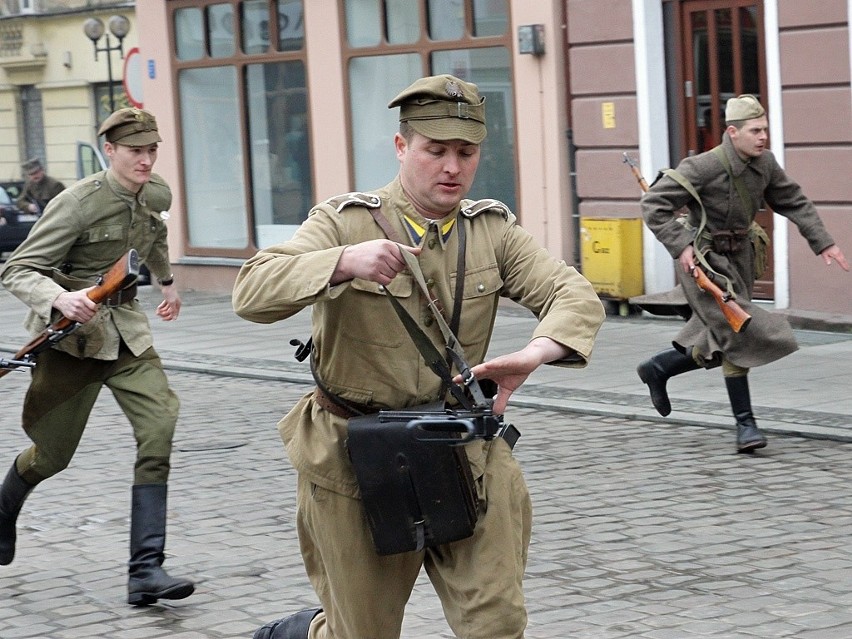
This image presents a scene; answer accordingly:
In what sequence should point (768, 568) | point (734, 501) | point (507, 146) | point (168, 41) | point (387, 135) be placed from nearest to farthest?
1. point (768, 568)
2. point (734, 501)
3. point (507, 146)
4. point (387, 135)
5. point (168, 41)

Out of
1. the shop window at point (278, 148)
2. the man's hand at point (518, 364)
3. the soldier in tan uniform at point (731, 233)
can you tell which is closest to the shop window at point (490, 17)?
the shop window at point (278, 148)

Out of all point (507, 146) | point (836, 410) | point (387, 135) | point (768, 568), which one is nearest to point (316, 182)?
point (387, 135)

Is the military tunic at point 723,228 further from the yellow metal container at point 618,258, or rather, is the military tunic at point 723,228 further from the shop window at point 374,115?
the shop window at point 374,115

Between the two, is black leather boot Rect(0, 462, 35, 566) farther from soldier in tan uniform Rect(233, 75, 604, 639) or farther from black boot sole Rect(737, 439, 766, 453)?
black boot sole Rect(737, 439, 766, 453)

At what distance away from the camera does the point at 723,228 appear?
865 cm

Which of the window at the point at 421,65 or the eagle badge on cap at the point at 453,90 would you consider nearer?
the eagle badge on cap at the point at 453,90

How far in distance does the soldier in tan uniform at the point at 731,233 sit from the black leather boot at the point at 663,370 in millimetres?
240

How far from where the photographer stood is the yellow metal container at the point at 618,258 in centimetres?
1446

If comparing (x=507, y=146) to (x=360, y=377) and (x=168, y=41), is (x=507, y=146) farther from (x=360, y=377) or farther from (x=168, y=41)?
(x=360, y=377)

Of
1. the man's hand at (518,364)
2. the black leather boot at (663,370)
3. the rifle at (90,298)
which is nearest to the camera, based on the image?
the man's hand at (518,364)

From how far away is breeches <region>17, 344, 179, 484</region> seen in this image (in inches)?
246

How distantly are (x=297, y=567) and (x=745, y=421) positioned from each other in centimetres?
293

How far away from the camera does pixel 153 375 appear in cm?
634

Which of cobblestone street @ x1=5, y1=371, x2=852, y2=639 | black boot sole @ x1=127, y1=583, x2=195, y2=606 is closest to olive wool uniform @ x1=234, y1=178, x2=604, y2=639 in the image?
cobblestone street @ x1=5, y1=371, x2=852, y2=639
